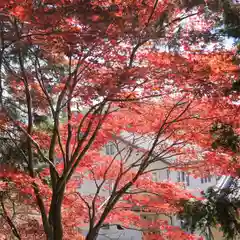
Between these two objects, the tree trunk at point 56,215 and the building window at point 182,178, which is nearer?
the tree trunk at point 56,215

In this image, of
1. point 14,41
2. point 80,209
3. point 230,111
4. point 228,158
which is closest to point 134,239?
point 80,209

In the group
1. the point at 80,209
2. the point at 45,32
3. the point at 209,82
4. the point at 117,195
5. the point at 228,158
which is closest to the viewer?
the point at 45,32

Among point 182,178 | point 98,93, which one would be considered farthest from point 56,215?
point 182,178

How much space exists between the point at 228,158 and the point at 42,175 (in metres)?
4.13

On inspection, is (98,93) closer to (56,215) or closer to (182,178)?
(56,215)

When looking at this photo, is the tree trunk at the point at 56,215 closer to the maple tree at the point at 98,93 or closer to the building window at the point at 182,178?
the maple tree at the point at 98,93

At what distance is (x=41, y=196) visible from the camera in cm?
785

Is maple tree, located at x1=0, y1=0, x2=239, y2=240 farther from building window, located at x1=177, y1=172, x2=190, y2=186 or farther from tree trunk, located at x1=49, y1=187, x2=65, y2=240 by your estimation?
building window, located at x1=177, y1=172, x2=190, y2=186

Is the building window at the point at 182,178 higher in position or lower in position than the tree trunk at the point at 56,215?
higher

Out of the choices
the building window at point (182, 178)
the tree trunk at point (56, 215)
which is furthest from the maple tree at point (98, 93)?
the building window at point (182, 178)

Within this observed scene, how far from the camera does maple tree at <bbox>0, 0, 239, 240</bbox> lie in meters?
6.31

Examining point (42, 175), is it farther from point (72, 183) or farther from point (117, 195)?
point (117, 195)

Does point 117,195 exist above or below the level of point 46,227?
Result: above

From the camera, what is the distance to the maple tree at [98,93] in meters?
6.31
